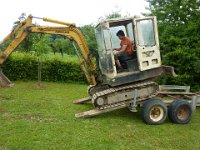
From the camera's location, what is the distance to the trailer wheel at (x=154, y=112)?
29.0 feet

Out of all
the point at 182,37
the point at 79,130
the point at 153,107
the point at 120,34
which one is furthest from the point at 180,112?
the point at 182,37

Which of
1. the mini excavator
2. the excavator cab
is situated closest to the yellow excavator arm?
the mini excavator

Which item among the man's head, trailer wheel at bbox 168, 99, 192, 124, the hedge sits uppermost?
the man's head

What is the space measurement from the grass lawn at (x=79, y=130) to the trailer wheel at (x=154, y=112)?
19cm

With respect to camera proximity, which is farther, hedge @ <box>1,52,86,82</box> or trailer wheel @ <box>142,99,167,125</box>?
hedge @ <box>1,52,86,82</box>

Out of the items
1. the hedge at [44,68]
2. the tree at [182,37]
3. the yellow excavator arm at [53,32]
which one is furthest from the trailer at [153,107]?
the hedge at [44,68]

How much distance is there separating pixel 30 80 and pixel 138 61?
949cm

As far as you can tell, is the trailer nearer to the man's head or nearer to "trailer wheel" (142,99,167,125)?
"trailer wheel" (142,99,167,125)

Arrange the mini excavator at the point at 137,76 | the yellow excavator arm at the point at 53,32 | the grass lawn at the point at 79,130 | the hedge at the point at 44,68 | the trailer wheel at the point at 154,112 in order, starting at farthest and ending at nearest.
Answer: the hedge at the point at 44,68 < the yellow excavator arm at the point at 53,32 < the mini excavator at the point at 137,76 < the trailer wheel at the point at 154,112 < the grass lawn at the point at 79,130

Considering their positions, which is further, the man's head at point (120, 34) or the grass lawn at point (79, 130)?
the man's head at point (120, 34)

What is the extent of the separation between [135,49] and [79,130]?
3.01 metres

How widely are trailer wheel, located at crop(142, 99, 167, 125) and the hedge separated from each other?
951 centimetres

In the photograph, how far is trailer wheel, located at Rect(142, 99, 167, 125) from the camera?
8.83 meters

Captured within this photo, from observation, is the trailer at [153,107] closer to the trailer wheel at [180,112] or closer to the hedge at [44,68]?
the trailer wheel at [180,112]
